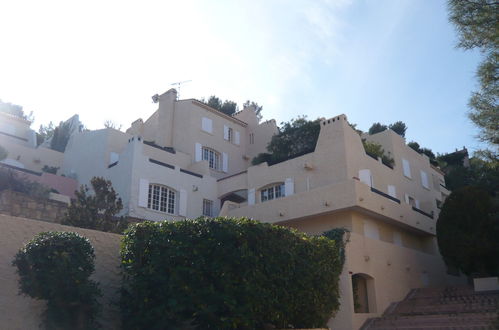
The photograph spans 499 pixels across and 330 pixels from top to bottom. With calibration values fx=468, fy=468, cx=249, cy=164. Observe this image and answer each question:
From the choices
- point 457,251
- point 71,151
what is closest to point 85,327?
point 457,251

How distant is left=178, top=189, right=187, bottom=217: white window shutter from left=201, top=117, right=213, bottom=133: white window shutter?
641cm

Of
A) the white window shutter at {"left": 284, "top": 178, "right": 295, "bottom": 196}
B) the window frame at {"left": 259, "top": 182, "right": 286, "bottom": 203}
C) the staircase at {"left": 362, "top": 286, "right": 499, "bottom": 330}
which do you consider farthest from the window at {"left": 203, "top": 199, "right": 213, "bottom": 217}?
the staircase at {"left": 362, "top": 286, "right": 499, "bottom": 330}

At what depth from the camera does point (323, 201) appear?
1995 centimetres

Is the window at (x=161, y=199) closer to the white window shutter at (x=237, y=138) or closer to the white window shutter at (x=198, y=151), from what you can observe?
the white window shutter at (x=198, y=151)

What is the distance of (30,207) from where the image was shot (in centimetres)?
1579

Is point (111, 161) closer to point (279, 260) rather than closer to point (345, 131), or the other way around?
point (345, 131)

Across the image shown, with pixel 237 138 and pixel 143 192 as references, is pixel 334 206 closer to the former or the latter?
pixel 143 192

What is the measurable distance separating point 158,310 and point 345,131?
48.0ft

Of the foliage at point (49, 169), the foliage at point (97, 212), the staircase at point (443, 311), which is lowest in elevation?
the staircase at point (443, 311)

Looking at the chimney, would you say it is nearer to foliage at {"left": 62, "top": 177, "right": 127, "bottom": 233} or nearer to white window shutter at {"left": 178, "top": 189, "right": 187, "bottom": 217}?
white window shutter at {"left": 178, "top": 189, "right": 187, "bottom": 217}

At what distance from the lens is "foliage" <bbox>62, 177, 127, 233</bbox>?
14375 millimetres

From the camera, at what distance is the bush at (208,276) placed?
33.1 ft

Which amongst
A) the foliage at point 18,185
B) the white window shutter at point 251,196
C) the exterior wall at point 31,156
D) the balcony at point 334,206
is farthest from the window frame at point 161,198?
the exterior wall at point 31,156

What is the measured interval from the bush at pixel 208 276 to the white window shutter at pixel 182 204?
1191 centimetres
